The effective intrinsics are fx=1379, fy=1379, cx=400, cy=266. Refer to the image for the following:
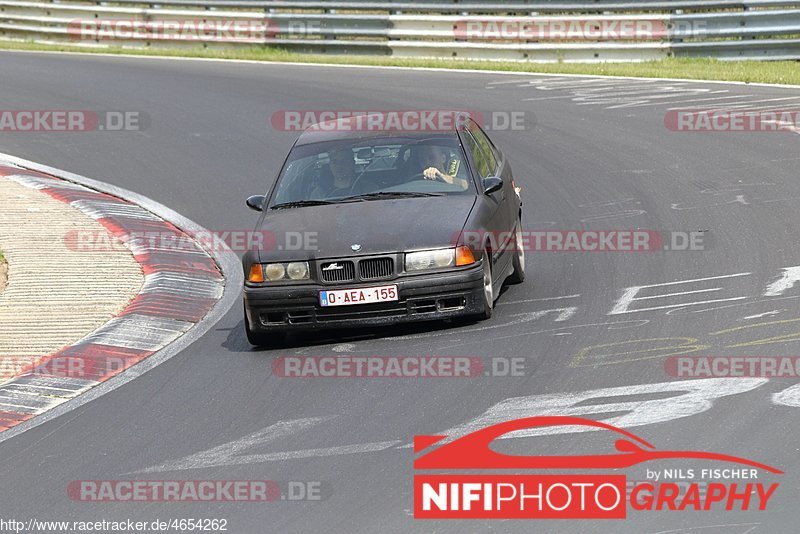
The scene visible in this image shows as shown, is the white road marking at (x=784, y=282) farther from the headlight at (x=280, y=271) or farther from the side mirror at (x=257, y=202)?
the side mirror at (x=257, y=202)

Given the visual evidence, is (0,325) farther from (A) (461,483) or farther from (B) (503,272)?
(A) (461,483)

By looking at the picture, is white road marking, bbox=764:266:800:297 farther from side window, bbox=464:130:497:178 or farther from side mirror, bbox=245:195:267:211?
side mirror, bbox=245:195:267:211

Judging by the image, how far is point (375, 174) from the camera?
1062 cm

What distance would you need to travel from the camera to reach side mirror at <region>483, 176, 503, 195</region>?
34.2ft

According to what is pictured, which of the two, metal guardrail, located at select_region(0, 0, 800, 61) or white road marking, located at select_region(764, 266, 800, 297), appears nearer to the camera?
white road marking, located at select_region(764, 266, 800, 297)

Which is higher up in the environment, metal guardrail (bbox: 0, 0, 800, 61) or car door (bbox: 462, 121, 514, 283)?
metal guardrail (bbox: 0, 0, 800, 61)

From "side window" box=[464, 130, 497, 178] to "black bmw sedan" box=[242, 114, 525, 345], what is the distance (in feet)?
0.10

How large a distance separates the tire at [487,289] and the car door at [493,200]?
0.15 meters
